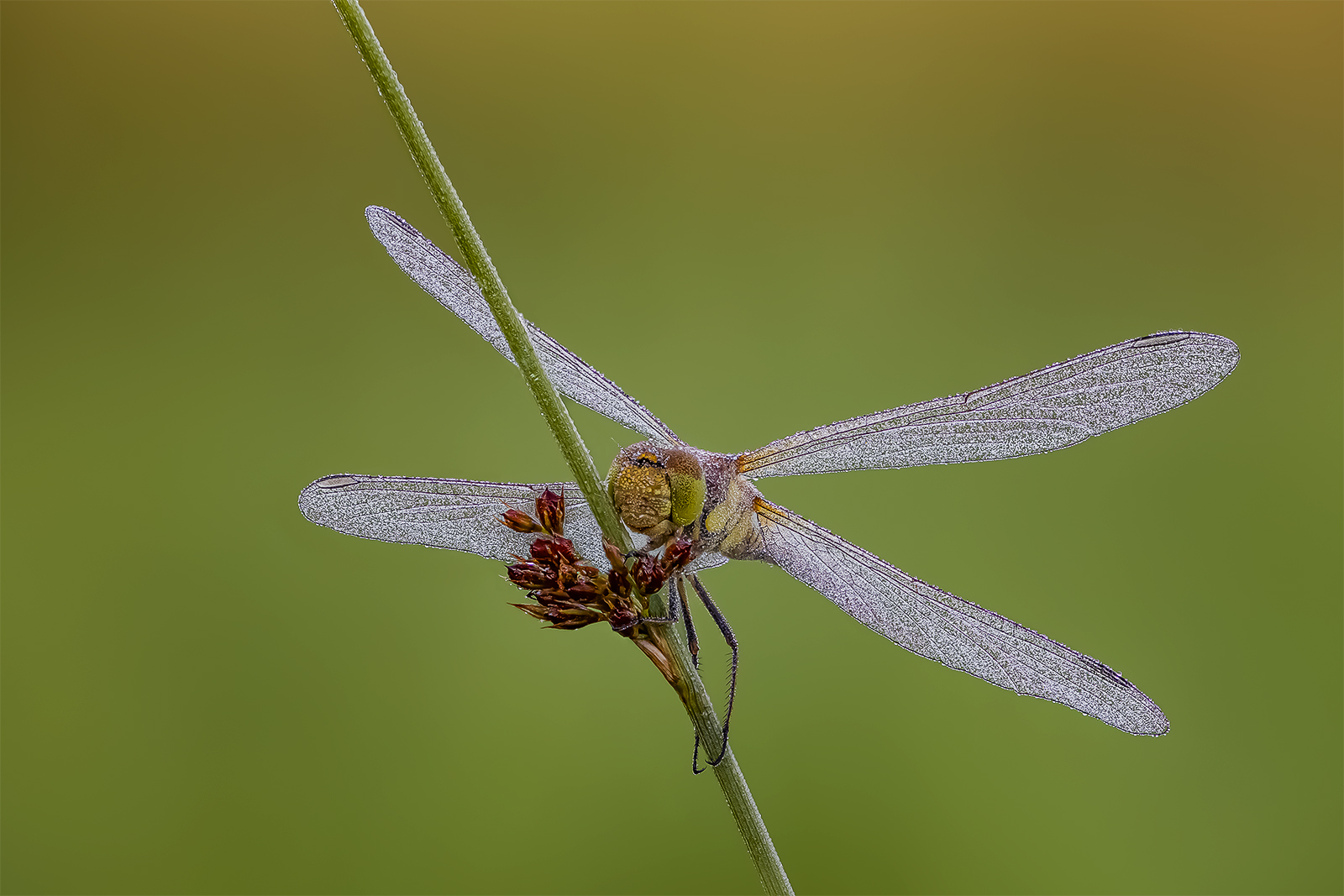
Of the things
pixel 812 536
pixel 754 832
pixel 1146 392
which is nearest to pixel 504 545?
pixel 812 536

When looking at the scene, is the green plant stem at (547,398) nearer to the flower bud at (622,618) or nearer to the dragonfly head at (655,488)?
the flower bud at (622,618)

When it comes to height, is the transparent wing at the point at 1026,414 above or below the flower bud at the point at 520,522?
below

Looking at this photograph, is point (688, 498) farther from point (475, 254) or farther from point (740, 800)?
point (475, 254)

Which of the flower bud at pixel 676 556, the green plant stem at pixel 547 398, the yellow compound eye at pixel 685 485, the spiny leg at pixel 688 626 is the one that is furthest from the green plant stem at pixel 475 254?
the spiny leg at pixel 688 626

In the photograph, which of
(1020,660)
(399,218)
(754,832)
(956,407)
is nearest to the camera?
(754,832)

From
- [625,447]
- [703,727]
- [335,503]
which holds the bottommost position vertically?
[703,727]

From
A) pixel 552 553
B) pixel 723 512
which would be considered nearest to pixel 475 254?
pixel 552 553

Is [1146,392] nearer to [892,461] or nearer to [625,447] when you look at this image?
[892,461]
